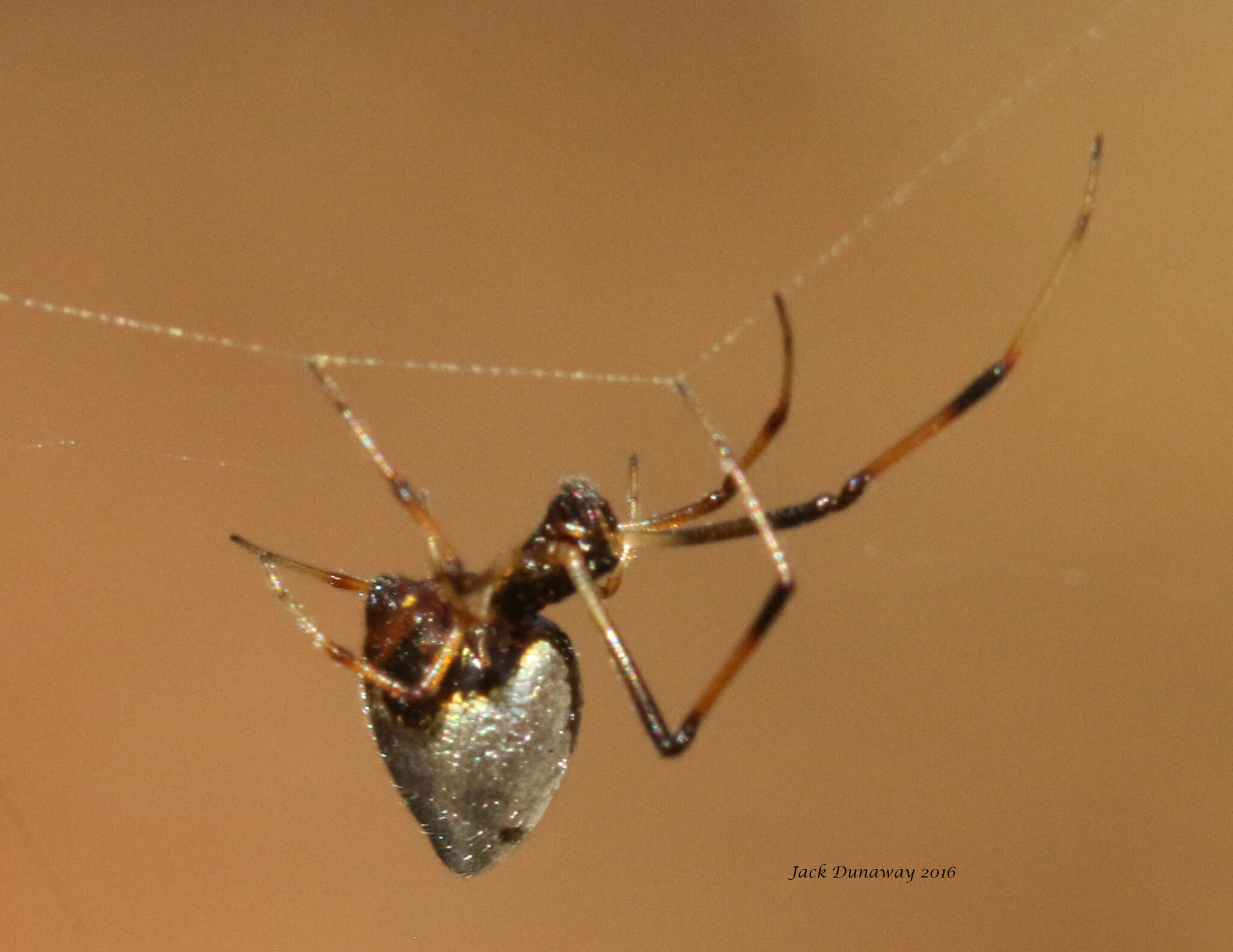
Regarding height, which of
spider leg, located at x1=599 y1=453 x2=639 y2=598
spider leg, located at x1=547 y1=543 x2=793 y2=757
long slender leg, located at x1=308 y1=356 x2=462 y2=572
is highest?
long slender leg, located at x1=308 y1=356 x2=462 y2=572

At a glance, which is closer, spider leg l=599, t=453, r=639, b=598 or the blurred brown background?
spider leg l=599, t=453, r=639, b=598

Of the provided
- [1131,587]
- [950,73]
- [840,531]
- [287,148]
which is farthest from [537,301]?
[1131,587]

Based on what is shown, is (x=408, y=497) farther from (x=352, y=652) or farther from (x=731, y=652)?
(x=731, y=652)

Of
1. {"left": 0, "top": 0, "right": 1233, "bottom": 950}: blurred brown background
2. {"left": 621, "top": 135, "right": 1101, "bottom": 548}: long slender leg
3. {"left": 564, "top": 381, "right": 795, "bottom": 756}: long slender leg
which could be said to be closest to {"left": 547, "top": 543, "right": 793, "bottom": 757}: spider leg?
{"left": 564, "top": 381, "right": 795, "bottom": 756}: long slender leg

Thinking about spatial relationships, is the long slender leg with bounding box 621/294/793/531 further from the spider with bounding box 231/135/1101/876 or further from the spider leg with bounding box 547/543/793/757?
the spider leg with bounding box 547/543/793/757

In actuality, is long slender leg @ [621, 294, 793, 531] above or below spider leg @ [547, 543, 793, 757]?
above

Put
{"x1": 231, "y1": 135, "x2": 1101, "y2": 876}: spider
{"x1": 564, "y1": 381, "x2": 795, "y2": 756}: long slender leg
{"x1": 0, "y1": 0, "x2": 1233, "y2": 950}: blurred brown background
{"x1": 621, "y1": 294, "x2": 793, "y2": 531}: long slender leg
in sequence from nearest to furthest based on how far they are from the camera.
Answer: {"x1": 564, "y1": 381, "x2": 795, "y2": 756}: long slender leg → {"x1": 231, "y1": 135, "x2": 1101, "y2": 876}: spider → {"x1": 621, "y1": 294, "x2": 793, "y2": 531}: long slender leg → {"x1": 0, "y1": 0, "x2": 1233, "y2": 950}: blurred brown background

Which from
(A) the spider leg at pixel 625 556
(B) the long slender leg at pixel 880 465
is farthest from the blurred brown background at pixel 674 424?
(B) the long slender leg at pixel 880 465

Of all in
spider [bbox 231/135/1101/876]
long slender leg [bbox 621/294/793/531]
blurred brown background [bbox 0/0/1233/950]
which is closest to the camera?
spider [bbox 231/135/1101/876]

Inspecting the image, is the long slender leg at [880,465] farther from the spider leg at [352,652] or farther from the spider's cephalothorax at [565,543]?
the spider leg at [352,652]
